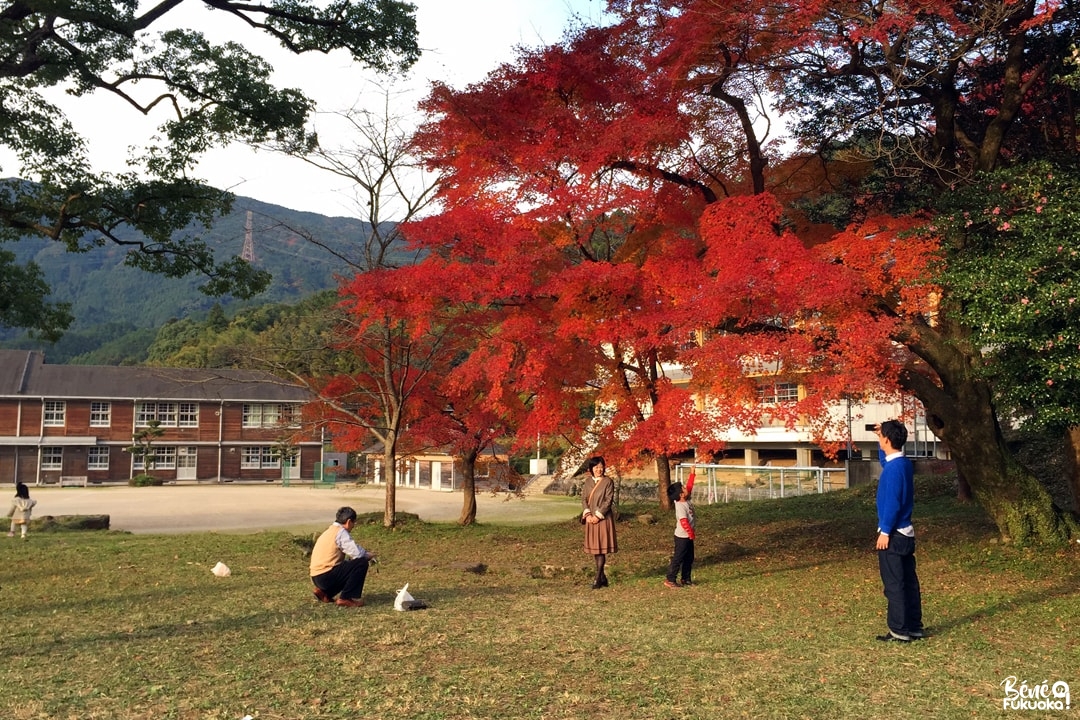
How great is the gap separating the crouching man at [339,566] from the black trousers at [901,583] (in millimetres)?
4961

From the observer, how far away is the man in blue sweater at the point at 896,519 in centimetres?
641

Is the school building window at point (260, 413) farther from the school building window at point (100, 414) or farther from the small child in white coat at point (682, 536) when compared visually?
the small child in white coat at point (682, 536)

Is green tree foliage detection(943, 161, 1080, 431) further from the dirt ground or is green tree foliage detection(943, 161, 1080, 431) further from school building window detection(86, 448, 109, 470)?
school building window detection(86, 448, 109, 470)

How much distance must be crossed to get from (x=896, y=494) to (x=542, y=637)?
10.1ft

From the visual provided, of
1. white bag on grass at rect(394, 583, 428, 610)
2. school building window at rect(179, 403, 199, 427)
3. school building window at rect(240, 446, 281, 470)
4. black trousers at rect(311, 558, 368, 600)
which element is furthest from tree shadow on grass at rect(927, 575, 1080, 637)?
school building window at rect(179, 403, 199, 427)

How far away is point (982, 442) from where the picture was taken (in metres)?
11.2

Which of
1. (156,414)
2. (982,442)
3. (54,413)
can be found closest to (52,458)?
(54,413)

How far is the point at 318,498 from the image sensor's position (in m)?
35.7

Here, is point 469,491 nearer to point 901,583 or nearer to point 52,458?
point 901,583

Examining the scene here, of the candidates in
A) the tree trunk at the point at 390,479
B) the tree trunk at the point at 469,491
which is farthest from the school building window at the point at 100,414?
→ the tree trunk at the point at 390,479

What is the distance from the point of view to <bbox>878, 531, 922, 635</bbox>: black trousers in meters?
6.46

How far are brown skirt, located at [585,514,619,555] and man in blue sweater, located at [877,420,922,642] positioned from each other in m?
3.71

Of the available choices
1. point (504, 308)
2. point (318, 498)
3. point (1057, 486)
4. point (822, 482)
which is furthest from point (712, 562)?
point (318, 498)

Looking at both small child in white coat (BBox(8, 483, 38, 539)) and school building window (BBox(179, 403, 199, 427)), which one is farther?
school building window (BBox(179, 403, 199, 427))
